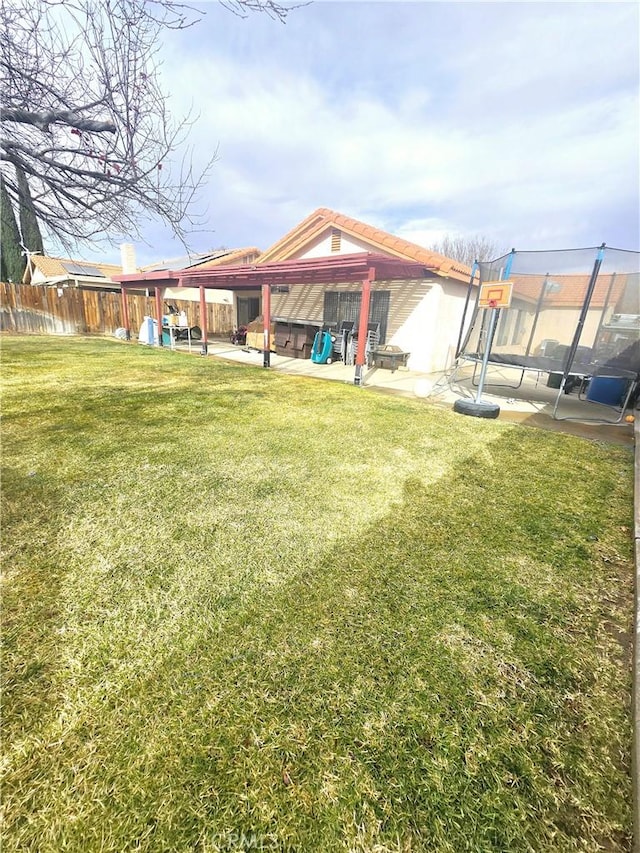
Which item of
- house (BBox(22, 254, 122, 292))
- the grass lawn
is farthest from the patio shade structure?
house (BBox(22, 254, 122, 292))

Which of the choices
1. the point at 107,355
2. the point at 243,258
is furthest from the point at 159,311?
the point at 243,258

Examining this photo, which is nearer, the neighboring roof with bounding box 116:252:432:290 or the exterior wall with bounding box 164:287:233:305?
the neighboring roof with bounding box 116:252:432:290

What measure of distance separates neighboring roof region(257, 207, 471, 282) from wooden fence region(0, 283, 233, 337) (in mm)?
6970

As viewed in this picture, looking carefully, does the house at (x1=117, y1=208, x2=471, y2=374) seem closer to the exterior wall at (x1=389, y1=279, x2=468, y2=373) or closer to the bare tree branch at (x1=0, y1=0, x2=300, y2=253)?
the exterior wall at (x1=389, y1=279, x2=468, y2=373)

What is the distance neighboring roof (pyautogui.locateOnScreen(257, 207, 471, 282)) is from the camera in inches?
326

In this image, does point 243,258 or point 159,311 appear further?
point 243,258

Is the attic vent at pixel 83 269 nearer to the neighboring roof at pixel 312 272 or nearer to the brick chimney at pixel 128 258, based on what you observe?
the brick chimney at pixel 128 258

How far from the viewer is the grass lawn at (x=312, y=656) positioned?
1108mm

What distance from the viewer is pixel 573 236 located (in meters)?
23.3

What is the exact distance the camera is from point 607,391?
6.24m

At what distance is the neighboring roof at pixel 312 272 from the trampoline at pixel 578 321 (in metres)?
2.21

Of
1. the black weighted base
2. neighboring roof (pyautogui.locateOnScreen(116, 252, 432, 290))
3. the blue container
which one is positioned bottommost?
the black weighted base

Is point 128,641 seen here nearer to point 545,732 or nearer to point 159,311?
point 545,732

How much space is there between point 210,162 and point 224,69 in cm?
117
